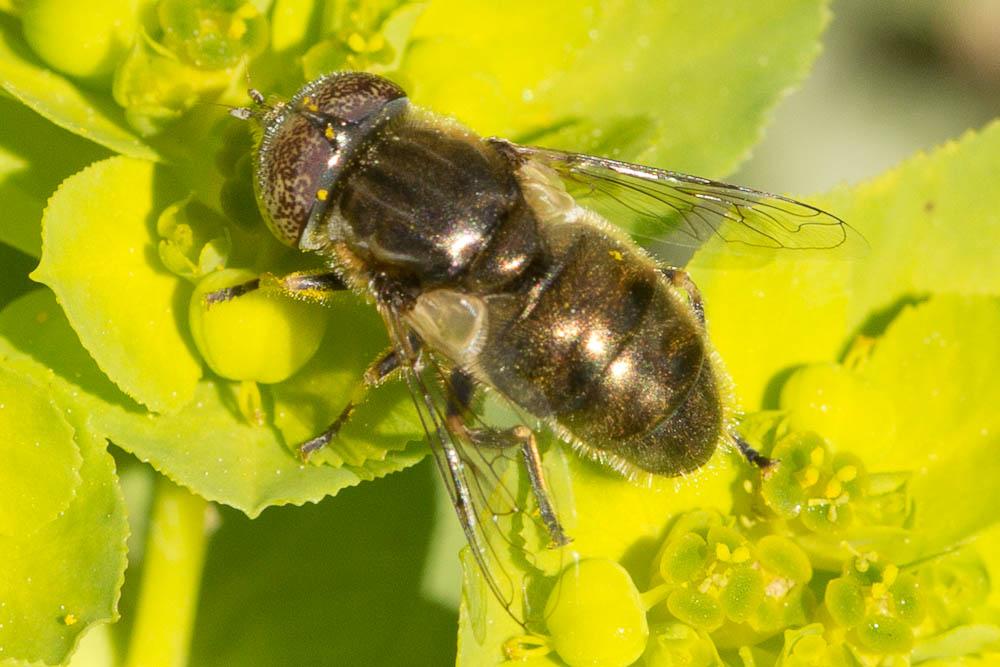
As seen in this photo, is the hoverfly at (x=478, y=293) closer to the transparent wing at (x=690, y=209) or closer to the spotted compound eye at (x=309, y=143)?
the spotted compound eye at (x=309, y=143)

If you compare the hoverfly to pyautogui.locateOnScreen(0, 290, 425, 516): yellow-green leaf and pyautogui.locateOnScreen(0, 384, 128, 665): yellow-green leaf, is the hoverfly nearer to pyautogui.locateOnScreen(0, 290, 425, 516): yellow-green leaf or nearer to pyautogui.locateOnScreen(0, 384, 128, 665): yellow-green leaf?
pyautogui.locateOnScreen(0, 290, 425, 516): yellow-green leaf

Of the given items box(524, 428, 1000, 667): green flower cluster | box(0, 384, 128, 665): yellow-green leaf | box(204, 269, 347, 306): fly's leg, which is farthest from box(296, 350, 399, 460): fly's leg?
box(524, 428, 1000, 667): green flower cluster

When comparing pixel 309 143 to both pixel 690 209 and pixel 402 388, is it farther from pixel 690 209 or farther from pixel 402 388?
pixel 690 209

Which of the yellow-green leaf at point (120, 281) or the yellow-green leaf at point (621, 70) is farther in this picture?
the yellow-green leaf at point (621, 70)

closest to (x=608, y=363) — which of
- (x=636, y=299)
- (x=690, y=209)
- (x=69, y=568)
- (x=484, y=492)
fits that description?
(x=636, y=299)

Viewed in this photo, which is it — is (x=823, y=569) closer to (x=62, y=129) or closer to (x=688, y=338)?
(x=688, y=338)

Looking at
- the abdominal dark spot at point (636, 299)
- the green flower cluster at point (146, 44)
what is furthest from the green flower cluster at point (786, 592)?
the green flower cluster at point (146, 44)

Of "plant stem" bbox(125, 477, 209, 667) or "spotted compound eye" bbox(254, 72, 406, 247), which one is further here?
"plant stem" bbox(125, 477, 209, 667)
